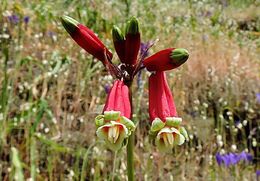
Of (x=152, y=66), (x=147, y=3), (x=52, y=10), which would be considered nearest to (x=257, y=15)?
(x=147, y=3)

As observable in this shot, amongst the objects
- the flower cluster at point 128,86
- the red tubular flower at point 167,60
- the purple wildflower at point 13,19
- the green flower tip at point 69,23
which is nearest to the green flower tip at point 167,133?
the flower cluster at point 128,86

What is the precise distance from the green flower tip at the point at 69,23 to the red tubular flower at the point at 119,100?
14 centimetres

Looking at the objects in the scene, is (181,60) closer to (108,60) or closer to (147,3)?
(108,60)

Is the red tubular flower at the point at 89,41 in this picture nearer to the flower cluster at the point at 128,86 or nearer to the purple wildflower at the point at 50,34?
the flower cluster at the point at 128,86

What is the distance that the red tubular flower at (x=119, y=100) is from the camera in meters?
1.00

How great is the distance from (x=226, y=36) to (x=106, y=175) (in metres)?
3.93

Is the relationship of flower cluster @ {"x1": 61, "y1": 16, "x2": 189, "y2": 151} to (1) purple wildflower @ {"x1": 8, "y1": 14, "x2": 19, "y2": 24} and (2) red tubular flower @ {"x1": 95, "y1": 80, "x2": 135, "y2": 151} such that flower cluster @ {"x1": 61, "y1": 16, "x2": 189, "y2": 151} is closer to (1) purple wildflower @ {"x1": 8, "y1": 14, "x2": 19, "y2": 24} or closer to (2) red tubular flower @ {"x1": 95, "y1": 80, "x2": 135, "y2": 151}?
(2) red tubular flower @ {"x1": 95, "y1": 80, "x2": 135, "y2": 151}

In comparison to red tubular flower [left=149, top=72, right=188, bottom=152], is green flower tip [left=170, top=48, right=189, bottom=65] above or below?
above

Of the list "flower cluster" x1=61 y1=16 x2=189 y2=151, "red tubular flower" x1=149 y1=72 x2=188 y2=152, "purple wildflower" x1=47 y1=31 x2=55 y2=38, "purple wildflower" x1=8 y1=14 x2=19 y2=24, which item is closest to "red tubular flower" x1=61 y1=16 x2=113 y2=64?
"flower cluster" x1=61 y1=16 x2=189 y2=151

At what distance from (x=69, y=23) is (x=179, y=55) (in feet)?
0.74

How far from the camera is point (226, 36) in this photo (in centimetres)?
628

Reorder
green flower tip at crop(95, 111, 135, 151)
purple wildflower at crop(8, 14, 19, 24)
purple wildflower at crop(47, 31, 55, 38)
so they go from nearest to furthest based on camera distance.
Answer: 1. green flower tip at crop(95, 111, 135, 151)
2. purple wildflower at crop(8, 14, 19, 24)
3. purple wildflower at crop(47, 31, 55, 38)

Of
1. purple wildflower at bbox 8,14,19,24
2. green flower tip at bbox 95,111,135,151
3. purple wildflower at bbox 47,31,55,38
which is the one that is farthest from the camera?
purple wildflower at bbox 47,31,55,38

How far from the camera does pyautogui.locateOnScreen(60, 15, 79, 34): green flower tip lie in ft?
3.35
